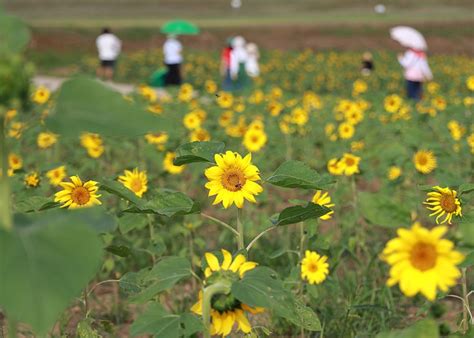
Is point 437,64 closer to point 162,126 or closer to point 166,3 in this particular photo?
point 162,126

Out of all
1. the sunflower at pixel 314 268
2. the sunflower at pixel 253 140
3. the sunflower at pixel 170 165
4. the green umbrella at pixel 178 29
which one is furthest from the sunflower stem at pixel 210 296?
the green umbrella at pixel 178 29

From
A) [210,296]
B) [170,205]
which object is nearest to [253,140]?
[170,205]

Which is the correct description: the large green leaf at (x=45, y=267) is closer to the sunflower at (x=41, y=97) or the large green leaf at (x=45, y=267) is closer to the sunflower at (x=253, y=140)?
the sunflower at (x=253, y=140)

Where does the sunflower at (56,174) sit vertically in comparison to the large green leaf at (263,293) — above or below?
below

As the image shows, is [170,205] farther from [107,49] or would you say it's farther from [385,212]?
[107,49]

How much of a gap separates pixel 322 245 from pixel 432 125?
4097 millimetres

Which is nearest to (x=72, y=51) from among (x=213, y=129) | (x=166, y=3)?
(x=213, y=129)

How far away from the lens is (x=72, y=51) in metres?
28.9

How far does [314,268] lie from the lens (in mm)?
2951

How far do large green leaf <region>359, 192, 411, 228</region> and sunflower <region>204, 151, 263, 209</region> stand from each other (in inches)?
19.0

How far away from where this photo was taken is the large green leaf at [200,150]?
1971mm

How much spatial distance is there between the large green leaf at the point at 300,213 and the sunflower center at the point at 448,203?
388 millimetres

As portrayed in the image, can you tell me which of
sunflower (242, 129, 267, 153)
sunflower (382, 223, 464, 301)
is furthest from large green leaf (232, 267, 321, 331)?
sunflower (242, 129, 267, 153)

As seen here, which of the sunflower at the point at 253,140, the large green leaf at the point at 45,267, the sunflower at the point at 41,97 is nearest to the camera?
the large green leaf at the point at 45,267
